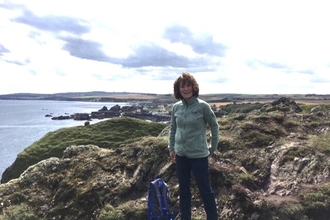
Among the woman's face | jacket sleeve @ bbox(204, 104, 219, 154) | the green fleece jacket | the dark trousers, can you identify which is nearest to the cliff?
the dark trousers

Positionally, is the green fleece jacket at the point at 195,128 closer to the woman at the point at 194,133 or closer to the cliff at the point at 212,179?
the woman at the point at 194,133

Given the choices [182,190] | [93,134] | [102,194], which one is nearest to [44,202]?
[102,194]

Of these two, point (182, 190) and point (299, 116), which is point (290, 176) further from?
point (299, 116)

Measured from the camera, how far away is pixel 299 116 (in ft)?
46.3

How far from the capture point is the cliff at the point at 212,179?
8469 millimetres

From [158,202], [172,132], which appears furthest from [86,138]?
[172,132]

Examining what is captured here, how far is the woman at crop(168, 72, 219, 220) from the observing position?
7.11 metres

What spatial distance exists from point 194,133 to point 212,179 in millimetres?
2677

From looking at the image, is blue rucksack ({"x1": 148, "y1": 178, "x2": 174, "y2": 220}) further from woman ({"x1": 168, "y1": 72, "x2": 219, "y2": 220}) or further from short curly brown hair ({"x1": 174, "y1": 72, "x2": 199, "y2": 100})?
short curly brown hair ({"x1": 174, "y1": 72, "x2": 199, "y2": 100})

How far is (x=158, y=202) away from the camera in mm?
7977

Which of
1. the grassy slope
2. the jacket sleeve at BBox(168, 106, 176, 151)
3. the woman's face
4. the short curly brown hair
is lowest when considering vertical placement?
the grassy slope

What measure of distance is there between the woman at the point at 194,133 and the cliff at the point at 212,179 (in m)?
1.51

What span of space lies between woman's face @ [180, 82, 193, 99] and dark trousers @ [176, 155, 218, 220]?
1336 mm

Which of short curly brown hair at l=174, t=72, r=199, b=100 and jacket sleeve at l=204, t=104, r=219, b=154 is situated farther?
short curly brown hair at l=174, t=72, r=199, b=100
